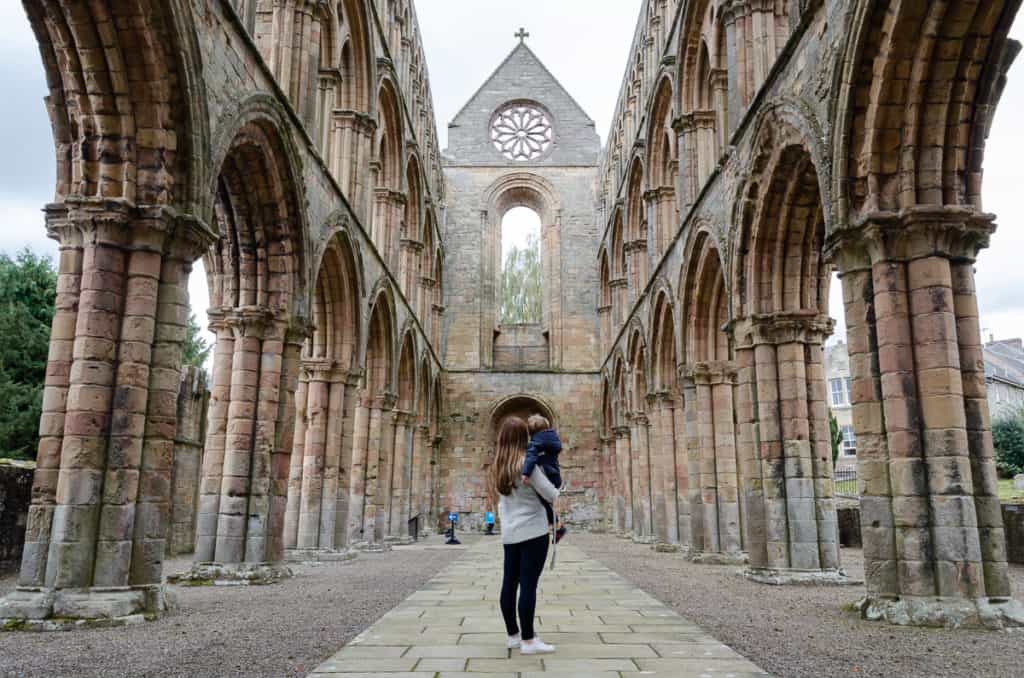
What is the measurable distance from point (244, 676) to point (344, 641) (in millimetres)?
1175

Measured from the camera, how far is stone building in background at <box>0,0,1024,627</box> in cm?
681

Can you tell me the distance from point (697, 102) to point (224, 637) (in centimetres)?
1302

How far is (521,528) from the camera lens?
480cm

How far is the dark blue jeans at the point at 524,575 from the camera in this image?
15.7 feet

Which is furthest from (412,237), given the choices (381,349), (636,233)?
(636,233)

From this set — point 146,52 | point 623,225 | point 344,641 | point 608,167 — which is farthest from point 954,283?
point 608,167

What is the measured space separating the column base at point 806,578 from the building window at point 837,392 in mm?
29732

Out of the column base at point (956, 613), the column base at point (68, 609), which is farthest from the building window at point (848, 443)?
the column base at point (68, 609)

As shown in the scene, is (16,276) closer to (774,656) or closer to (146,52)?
(146,52)

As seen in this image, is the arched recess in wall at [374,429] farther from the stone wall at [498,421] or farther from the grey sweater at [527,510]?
the grey sweater at [527,510]

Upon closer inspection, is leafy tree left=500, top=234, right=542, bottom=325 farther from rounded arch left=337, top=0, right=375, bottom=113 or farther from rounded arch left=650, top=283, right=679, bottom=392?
rounded arch left=337, top=0, right=375, bottom=113

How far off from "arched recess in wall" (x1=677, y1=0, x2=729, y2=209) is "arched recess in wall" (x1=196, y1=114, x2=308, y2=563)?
7667 millimetres

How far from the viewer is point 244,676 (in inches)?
182

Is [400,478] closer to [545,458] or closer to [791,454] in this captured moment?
[791,454]
